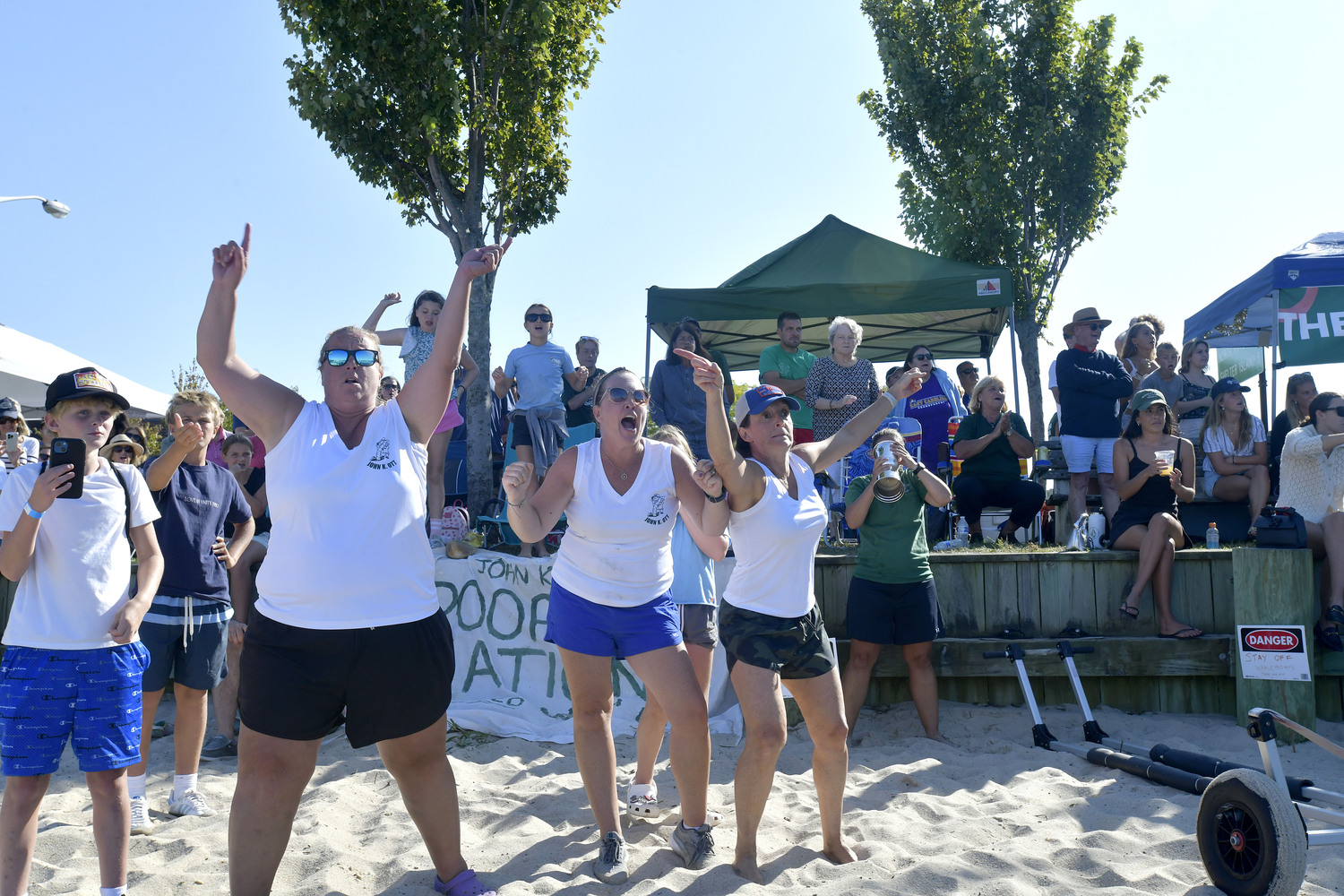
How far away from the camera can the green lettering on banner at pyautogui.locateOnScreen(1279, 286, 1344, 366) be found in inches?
305

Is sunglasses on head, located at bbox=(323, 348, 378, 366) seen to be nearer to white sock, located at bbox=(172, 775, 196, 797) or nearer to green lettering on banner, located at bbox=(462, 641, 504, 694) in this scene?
white sock, located at bbox=(172, 775, 196, 797)

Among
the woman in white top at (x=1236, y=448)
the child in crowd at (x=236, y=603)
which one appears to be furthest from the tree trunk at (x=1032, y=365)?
the child in crowd at (x=236, y=603)

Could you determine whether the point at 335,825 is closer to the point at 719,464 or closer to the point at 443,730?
the point at 443,730

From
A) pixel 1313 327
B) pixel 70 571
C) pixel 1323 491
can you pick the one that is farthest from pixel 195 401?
pixel 1313 327

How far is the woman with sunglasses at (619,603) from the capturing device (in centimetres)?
341

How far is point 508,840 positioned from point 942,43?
15.9 m

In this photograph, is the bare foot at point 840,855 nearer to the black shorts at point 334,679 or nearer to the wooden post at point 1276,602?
the black shorts at point 334,679

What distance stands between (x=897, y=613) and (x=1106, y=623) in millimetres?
1624

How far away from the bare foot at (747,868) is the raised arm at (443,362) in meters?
1.99

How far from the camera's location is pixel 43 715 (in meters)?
2.95

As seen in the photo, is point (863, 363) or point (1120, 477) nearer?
point (1120, 477)

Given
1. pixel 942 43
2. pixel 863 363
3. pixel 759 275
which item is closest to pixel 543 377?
pixel 863 363

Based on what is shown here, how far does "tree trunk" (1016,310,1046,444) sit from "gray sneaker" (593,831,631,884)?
1316 centimetres

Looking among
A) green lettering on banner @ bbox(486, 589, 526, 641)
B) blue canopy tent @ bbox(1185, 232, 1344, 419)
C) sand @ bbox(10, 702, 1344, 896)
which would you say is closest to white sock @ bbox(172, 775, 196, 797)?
sand @ bbox(10, 702, 1344, 896)
